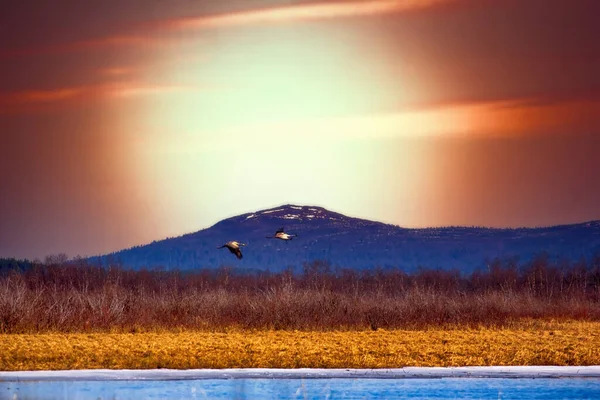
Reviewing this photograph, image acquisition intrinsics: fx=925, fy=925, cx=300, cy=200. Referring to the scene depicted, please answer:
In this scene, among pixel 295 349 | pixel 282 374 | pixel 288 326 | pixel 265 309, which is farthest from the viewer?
pixel 265 309

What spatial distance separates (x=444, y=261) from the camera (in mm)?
41781

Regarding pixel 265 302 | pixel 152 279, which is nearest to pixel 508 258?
pixel 152 279

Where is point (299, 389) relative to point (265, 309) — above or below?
below

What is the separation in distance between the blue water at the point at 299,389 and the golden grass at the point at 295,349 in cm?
152

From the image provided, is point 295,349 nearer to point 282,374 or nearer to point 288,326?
point 282,374

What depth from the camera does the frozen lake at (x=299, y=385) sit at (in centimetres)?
775

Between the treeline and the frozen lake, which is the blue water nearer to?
the frozen lake

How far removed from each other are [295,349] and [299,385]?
319 centimetres

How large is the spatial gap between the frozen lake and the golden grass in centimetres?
144

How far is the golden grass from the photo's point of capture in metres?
9.75

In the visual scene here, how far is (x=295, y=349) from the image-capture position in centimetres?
1106

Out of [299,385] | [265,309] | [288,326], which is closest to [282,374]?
[299,385]

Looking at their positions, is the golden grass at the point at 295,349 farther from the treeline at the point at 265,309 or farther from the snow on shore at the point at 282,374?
the snow on shore at the point at 282,374

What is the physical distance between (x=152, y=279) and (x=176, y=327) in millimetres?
7501
